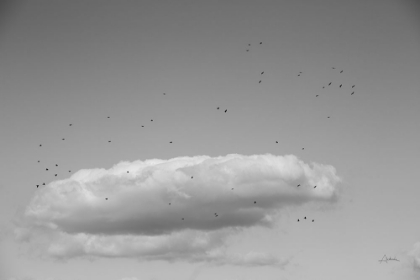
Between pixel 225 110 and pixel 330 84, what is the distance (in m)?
54.6

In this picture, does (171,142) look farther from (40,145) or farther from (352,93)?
(352,93)

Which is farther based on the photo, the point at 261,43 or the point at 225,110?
the point at 225,110

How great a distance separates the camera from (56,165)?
152625mm

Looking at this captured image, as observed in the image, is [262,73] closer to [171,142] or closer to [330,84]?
[330,84]

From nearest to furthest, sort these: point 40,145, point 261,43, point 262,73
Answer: point 261,43, point 262,73, point 40,145

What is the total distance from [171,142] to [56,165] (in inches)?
2794

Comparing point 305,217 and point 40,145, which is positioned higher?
point 40,145

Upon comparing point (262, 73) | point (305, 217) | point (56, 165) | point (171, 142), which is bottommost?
point (305, 217)

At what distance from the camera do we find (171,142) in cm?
15225

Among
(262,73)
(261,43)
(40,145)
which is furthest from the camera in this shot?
(40,145)

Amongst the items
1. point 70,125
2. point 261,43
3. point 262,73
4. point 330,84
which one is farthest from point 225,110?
point 70,125

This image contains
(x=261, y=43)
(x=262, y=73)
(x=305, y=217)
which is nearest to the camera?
(x=261, y=43)

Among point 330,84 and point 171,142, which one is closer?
point 330,84

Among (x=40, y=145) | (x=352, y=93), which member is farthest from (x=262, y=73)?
(x=40, y=145)
